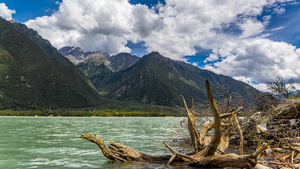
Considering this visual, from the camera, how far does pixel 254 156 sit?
23.7 feet

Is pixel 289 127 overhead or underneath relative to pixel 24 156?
overhead

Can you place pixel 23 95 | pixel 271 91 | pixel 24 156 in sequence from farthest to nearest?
pixel 23 95 → pixel 271 91 → pixel 24 156

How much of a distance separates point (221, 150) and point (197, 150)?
1151 mm

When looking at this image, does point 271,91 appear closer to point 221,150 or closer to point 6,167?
point 221,150

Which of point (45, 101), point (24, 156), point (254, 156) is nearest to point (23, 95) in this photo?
point (45, 101)

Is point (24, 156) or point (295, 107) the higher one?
point (295, 107)

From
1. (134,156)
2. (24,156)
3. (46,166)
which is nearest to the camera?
(134,156)

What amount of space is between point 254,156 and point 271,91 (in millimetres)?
9725

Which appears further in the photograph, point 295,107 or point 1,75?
point 1,75

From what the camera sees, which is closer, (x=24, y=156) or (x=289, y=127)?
(x=289, y=127)

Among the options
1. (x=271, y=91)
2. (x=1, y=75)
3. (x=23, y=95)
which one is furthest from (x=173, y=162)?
(x=1, y=75)

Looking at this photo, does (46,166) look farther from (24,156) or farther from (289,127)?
(289,127)

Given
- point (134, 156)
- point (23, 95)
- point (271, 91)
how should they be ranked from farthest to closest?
1. point (23, 95)
2. point (271, 91)
3. point (134, 156)

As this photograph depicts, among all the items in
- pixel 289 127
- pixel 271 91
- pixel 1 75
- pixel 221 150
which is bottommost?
pixel 221 150
